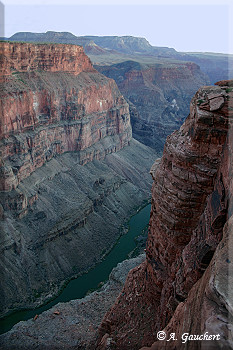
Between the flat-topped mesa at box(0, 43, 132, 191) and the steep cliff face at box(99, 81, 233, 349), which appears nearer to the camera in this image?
the steep cliff face at box(99, 81, 233, 349)

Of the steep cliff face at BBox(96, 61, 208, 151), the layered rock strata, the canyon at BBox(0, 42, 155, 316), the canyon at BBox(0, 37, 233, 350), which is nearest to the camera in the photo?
the canyon at BBox(0, 37, 233, 350)

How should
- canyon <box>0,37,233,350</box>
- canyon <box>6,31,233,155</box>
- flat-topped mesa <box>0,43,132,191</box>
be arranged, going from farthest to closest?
canyon <box>6,31,233,155</box>, flat-topped mesa <box>0,43,132,191</box>, canyon <box>0,37,233,350</box>

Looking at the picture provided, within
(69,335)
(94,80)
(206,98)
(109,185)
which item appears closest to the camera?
(206,98)

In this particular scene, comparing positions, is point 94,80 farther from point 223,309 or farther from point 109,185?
point 223,309

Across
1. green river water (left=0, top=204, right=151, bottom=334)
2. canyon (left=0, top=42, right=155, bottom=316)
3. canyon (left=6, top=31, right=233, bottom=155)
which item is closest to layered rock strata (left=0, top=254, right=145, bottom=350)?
green river water (left=0, top=204, right=151, bottom=334)

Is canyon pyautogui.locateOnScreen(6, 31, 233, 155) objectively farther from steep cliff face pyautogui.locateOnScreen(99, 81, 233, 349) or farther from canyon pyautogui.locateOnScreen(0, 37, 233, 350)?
steep cliff face pyautogui.locateOnScreen(99, 81, 233, 349)

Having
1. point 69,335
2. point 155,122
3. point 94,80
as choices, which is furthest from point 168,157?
point 155,122
